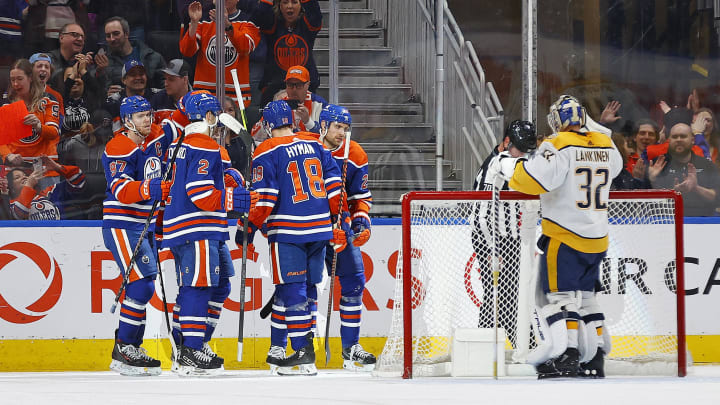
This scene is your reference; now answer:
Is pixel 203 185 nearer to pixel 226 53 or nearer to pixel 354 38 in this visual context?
pixel 226 53

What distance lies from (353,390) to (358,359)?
1411 millimetres

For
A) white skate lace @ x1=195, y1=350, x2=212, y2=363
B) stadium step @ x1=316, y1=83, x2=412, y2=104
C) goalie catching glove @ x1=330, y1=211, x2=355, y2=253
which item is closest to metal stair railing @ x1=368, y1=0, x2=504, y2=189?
stadium step @ x1=316, y1=83, x2=412, y2=104

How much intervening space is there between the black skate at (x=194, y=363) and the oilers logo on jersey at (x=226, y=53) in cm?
190

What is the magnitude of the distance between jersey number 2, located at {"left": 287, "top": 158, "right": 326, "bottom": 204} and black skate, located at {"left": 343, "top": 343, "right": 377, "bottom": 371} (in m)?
0.95

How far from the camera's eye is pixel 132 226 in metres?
6.27

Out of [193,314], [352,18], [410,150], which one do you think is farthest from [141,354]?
[352,18]

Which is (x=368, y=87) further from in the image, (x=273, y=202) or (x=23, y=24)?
(x=23, y=24)

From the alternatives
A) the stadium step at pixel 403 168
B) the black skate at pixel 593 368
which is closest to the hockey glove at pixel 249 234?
the stadium step at pixel 403 168

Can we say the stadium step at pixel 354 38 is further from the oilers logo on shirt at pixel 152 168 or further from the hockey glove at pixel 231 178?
the oilers logo on shirt at pixel 152 168

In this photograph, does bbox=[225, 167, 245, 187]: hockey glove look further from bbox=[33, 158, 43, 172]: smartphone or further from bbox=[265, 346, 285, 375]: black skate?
bbox=[33, 158, 43, 172]: smartphone

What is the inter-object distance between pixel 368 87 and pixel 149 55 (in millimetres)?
1331

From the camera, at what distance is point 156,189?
5.97 meters

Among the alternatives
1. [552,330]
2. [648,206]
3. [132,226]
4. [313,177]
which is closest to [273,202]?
[313,177]

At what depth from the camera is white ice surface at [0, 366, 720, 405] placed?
455 centimetres
